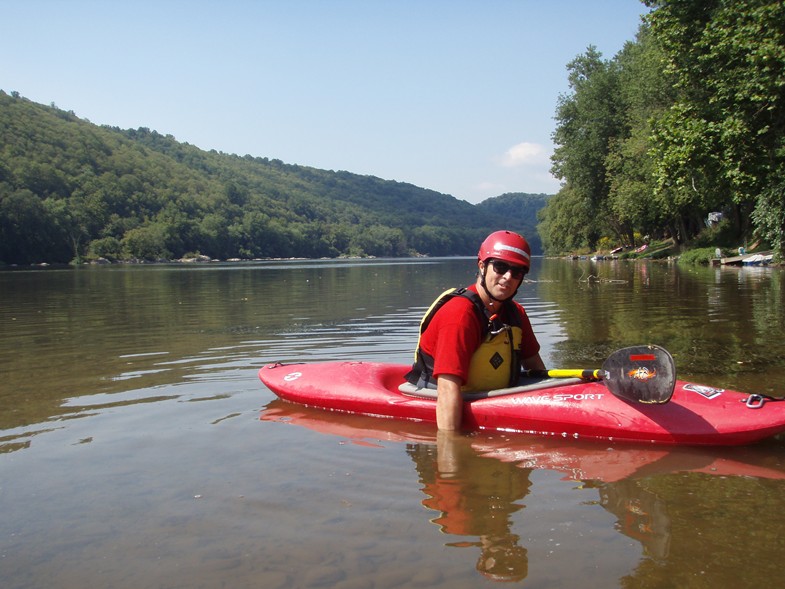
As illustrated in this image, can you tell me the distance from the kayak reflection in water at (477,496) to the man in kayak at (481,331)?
0.47m

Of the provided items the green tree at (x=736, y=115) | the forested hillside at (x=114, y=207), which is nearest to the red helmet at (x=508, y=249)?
the green tree at (x=736, y=115)

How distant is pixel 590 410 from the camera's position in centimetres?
561

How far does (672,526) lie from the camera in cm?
375

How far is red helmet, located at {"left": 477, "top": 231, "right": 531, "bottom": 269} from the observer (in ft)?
17.8

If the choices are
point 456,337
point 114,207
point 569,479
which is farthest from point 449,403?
point 114,207

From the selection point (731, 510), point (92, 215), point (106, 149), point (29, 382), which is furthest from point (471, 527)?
point (106, 149)

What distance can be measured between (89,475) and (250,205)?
170697 mm

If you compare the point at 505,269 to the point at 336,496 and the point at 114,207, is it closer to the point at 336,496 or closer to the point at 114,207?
the point at 336,496

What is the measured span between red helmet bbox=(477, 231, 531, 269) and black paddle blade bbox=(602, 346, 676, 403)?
1045 mm

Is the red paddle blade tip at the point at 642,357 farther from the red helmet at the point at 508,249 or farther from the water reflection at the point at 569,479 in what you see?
the red helmet at the point at 508,249

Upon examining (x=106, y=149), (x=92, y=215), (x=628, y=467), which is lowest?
(x=628, y=467)

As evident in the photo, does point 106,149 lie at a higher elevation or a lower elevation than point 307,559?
higher

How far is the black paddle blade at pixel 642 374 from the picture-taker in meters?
5.23

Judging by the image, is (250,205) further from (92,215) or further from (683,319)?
(683,319)
